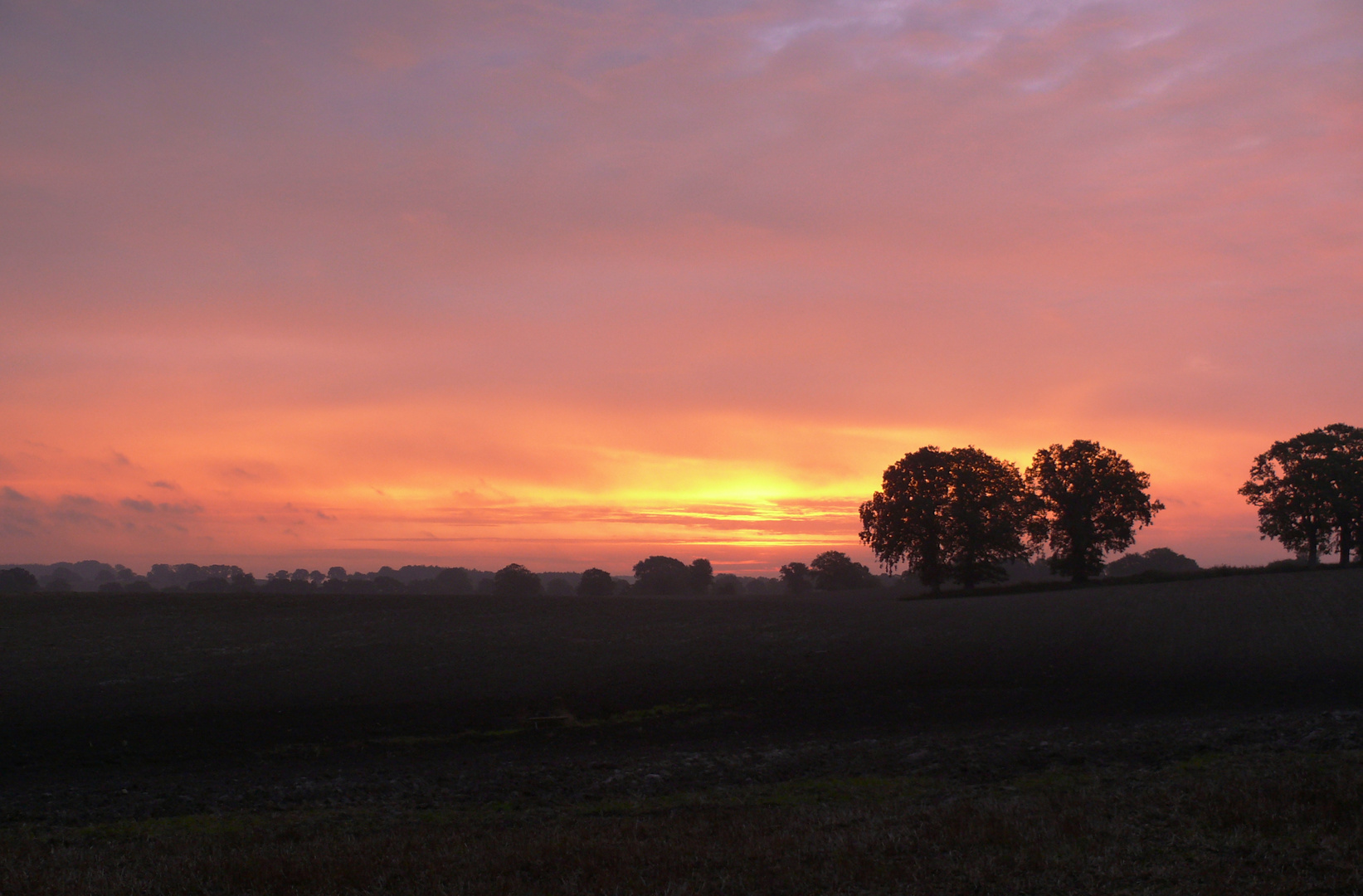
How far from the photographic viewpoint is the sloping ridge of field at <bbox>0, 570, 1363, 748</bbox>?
33.1 meters

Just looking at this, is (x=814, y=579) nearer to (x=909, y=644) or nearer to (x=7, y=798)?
(x=909, y=644)

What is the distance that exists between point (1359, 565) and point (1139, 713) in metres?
62.7

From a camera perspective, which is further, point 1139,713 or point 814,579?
point 814,579

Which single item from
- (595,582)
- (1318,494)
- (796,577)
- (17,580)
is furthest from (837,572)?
(17,580)

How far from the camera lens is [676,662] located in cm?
4519

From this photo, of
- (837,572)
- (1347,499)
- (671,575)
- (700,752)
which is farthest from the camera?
(671,575)

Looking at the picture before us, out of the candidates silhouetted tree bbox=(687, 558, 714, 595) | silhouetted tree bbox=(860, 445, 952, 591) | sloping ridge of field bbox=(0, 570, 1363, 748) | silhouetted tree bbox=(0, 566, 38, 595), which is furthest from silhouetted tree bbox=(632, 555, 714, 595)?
silhouetted tree bbox=(0, 566, 38, 595)

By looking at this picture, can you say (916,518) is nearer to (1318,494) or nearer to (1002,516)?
(1002,516)

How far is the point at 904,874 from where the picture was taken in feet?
42.2

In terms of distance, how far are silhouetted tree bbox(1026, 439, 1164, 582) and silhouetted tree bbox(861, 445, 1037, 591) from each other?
288cm

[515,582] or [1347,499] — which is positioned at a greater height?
[1347,499]

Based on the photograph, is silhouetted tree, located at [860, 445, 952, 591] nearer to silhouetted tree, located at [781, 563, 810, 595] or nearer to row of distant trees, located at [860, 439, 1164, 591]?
row of distant trees, located at [860, 439, 1164, 591]

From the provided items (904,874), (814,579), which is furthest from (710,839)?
(814,579)

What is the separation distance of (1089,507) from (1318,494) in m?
22.4
